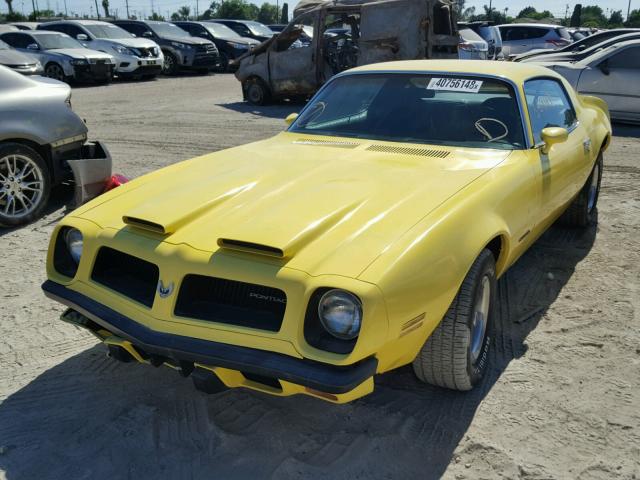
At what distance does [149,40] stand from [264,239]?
59.8 feet

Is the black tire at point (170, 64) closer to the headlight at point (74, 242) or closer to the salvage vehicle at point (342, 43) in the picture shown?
the salvage vehicle at point (342, 43)

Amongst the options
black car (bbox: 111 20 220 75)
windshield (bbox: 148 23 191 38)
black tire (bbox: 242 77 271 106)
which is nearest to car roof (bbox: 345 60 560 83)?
black tire (bbox: 242 77 271 106)

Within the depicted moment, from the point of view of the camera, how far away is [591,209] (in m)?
5.51

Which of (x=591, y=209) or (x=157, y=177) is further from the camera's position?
(x=591, y=209)

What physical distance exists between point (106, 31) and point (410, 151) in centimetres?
1766

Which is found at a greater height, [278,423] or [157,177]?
[157,177]

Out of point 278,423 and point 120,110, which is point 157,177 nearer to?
point 278,423

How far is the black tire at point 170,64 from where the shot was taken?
2023 cm

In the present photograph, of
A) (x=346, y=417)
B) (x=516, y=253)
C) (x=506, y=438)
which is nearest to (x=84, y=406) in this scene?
(x=346, y=417)

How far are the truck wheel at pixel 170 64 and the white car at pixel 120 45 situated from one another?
1.21 metres

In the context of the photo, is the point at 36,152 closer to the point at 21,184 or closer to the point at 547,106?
the point at 21,184

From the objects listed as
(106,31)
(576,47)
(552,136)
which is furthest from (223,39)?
(552,136)

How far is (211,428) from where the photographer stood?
2814mm

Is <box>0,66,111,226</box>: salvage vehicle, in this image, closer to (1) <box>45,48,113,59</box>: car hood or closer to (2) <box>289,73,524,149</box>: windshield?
(2) <box>289,73,524,149</box>: windshield
